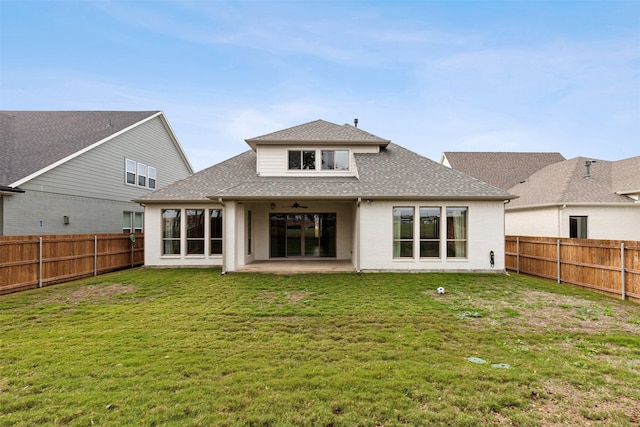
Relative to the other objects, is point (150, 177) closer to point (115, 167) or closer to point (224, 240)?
point (115, 167)

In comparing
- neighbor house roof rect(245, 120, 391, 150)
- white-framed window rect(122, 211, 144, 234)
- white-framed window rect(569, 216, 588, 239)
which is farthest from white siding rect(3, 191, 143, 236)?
white-framed window rect(569, 216, 588, 239)

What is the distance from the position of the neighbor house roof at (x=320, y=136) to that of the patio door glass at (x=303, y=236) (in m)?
3.52

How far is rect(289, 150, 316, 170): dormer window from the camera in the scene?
13688mm

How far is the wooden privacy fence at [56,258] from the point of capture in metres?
8.77

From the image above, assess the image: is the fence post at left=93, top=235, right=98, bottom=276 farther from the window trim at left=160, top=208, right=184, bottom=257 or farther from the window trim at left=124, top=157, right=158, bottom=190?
the window trim at left=124, top=157, right=158, bottom=190

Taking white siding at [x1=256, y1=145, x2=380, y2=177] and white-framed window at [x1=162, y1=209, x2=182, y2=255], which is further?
white siding at [x1=256, y1=145, x2=380, y2=177]

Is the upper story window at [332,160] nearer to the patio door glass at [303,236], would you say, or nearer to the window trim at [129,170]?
the patio door glass at [303,236]

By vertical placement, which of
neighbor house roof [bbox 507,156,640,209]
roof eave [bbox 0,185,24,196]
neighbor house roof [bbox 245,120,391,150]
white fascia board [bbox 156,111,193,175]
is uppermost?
white fascia board [bbox 156,111,193,175]

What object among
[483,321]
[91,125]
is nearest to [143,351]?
[483,321]

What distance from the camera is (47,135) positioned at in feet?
48.5

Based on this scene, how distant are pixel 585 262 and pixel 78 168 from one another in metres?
19.4

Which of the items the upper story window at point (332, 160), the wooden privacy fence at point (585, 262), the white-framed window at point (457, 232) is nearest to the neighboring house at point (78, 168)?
the upper story window at point (332, 160)

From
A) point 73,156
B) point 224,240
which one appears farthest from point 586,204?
point 73,156

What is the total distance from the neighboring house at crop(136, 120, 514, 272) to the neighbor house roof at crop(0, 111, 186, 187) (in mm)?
4405
